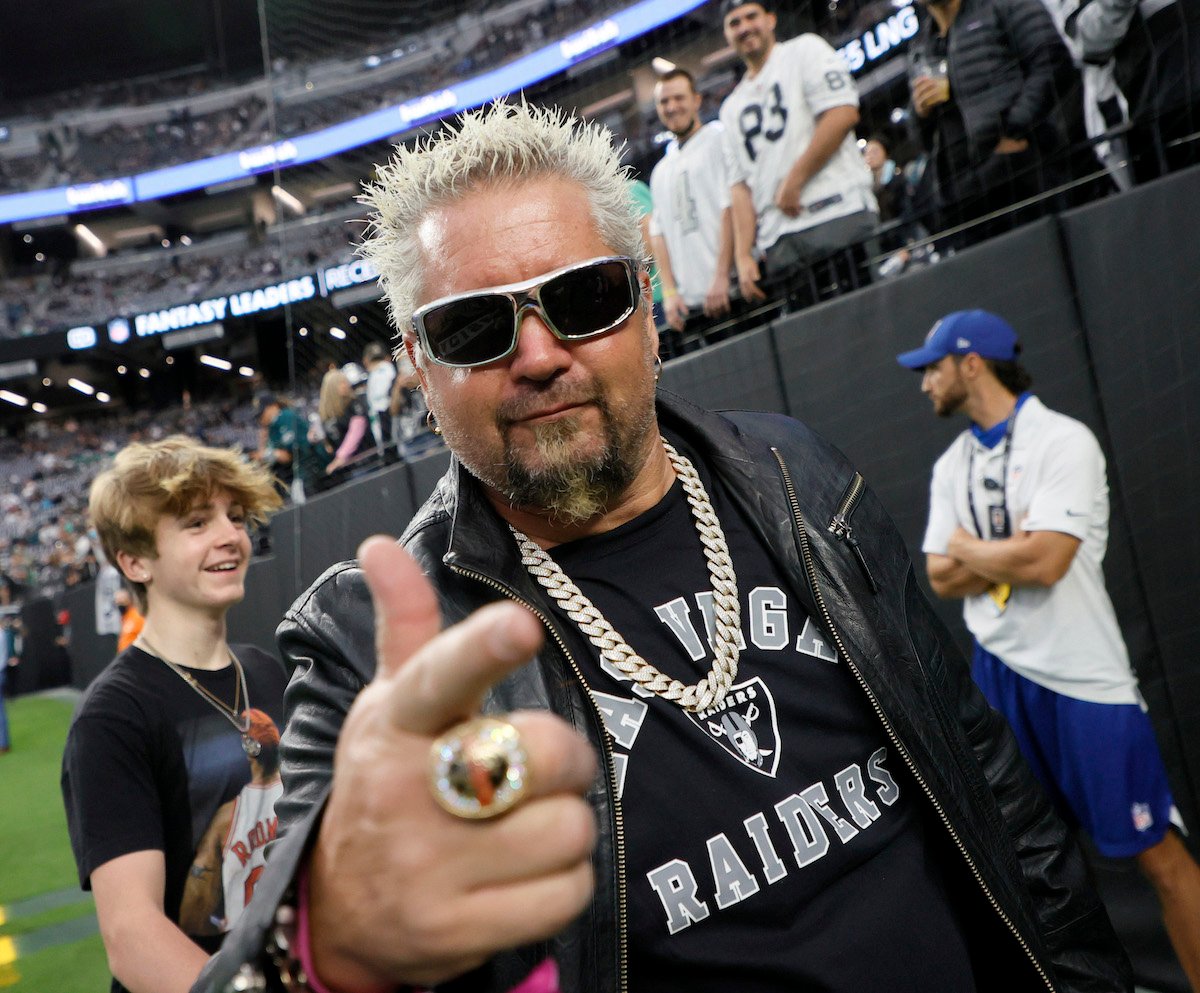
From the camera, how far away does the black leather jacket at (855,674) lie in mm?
1069

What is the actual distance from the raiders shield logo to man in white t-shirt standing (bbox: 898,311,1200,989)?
1.74 metres

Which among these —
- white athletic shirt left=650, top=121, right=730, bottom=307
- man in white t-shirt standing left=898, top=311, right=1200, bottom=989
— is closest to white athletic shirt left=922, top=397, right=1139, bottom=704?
man in white t-shirt standing left=898, top=311, right=1200, bottom=989

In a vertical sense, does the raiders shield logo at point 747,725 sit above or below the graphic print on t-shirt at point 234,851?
above

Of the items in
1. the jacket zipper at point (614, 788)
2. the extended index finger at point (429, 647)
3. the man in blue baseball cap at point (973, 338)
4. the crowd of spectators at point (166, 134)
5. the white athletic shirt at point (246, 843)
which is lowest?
the white athletic shirt at point (246, 843)

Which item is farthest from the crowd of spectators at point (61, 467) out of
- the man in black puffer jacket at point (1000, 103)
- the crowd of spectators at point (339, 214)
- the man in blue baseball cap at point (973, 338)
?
the man in blue baseball cap at point (973, 338)

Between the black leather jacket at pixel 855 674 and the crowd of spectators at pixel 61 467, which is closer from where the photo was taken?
the black leather jacket at pixel 855 674

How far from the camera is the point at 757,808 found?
116cm

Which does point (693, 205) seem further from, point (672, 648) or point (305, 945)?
point (305, 945)

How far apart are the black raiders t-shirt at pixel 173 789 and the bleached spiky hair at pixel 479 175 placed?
1.05 meters

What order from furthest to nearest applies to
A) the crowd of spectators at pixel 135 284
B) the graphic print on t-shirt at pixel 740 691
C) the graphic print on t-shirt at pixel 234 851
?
the crowd of spectators at pixel 135 284 < the graphic print on t-shirt at pixel 234 851 < the graphic print on t-shirt at pixel 740 691

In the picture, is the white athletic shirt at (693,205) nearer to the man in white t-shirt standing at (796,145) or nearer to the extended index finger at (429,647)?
the man in white t-shirt standing at (796,145)

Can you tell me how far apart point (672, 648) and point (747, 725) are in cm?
14

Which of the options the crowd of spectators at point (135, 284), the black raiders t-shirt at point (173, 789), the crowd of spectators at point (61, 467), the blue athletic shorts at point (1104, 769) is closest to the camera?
the black raiders t-shirt at point (173, 789)

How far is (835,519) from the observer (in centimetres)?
140
